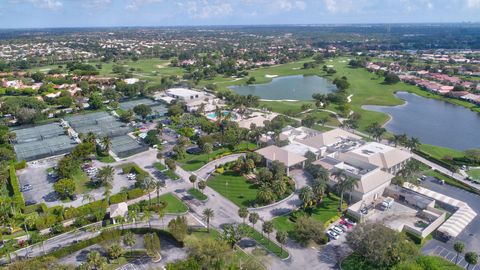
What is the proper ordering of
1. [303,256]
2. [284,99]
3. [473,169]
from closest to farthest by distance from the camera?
[303,256]
[473,169]
[284,99]

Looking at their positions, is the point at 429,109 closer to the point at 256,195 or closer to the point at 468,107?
the point at 468,107

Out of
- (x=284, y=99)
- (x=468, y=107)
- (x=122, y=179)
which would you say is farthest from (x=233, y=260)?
(x=468, y=107)

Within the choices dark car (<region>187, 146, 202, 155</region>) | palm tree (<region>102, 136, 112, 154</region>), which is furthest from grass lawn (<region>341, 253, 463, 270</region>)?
palm tree (<region>102, 136, 112, 154</region>)

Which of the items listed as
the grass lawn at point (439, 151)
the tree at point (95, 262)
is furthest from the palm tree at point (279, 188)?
the grass lawn at point (439, 151)

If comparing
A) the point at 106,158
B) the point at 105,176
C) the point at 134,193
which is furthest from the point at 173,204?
the point at 106,158

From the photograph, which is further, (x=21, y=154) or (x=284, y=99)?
(x=284, y=99)

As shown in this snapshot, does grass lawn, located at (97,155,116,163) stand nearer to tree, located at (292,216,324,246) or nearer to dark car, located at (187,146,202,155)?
dark car, located at (187,146,202,155)
